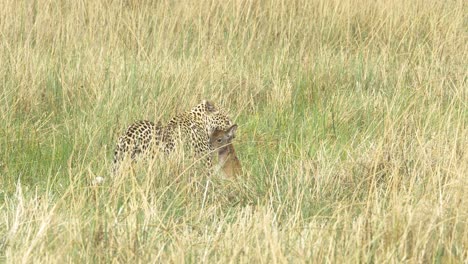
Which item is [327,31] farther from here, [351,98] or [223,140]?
[223,140]

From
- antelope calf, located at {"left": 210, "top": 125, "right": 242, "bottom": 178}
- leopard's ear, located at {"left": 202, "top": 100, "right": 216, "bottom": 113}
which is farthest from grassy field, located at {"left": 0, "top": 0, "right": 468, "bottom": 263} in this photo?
leopard's ear, located at {"left": 202, "top": 100, "right": 216, "bottom": 113}

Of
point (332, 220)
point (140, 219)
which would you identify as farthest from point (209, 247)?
point (332, 220)

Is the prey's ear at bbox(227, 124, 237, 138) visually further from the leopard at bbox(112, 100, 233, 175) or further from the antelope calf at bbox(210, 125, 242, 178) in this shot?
the leopard at bbox(112, 100, 233, 175)

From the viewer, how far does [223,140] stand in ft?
16.2

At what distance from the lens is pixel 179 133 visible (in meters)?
4.32

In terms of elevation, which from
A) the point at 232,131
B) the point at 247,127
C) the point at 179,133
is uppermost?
the point at 179,133

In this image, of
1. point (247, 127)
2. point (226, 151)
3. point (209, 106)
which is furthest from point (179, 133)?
point (247, 127)

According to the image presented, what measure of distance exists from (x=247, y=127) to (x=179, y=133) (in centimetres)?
111

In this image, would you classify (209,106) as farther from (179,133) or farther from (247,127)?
(179,133)

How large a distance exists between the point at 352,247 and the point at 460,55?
342cm

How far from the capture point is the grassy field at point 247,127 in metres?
3.20

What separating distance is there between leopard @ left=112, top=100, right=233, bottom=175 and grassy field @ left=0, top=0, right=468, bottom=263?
0.13m

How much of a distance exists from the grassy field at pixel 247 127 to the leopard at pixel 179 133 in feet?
0.42

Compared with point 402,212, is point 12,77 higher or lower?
lower
